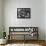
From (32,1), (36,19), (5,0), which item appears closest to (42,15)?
(36,19)

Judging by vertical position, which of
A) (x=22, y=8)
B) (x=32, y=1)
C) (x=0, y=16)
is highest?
(x=32, y=1)

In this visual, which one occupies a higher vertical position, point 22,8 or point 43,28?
point 22,8

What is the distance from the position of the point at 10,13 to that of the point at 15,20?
1.36 ft

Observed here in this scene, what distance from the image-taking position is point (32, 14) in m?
5.21

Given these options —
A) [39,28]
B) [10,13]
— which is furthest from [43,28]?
[10,13]

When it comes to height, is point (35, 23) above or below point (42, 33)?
above

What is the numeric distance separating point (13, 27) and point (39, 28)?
49.1 inches

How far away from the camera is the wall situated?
518cm

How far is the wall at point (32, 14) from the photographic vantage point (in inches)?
204

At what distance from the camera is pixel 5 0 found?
515cm

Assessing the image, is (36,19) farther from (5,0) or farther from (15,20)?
(5,0)

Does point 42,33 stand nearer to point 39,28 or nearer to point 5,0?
point 39,28

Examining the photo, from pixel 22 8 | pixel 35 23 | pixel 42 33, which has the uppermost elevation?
pixel 22 8

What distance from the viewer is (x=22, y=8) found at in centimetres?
517
